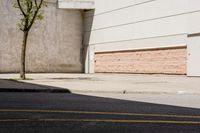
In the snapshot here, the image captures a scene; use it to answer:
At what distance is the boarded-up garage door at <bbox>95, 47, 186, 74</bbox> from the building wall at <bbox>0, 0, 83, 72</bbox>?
2.83 metres

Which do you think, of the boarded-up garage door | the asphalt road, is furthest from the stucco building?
the asphalt road

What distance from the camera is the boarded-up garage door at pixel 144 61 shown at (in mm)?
33188

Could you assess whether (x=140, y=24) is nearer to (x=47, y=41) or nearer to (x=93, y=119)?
(x=47, y=41)

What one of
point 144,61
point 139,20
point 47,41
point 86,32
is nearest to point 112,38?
point 139,20

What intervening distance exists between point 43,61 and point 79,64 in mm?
3946

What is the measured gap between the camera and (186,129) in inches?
317

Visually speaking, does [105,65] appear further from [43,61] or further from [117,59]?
[43,61]

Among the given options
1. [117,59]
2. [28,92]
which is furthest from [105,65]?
[28,92]

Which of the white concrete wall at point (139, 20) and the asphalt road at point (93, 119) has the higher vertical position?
the white concrete wall at point (139, 20)

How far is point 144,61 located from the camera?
36.6m

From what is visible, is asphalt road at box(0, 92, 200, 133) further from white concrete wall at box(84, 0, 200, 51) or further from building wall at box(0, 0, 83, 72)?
building wall at box(0, 0, 83, 72)

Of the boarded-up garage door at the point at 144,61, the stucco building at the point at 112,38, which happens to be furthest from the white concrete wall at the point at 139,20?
the boarded-up garage door at the point at 144,61

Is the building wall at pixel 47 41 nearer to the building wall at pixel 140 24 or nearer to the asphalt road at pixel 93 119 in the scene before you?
the building wall at pixel 140 24

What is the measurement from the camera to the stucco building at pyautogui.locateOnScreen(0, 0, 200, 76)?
32656mm
